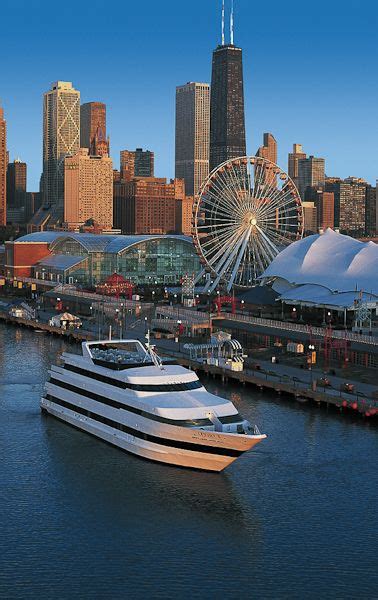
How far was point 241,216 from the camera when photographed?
100 m

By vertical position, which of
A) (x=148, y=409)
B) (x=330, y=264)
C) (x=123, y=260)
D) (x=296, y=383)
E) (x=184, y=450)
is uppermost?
(x=330, y=264)

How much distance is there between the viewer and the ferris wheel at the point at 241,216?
9862 centimetres

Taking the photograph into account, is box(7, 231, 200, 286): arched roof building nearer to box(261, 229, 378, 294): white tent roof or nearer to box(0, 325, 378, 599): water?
box(261, 229, 378, 294): white tent roof

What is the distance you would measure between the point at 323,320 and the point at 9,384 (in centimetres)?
3223

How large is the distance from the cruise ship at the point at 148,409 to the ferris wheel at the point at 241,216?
50.3 m

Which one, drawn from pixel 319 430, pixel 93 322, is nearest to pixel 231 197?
pixel 93 322

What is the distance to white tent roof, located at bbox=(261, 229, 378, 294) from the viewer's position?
84.4 metres

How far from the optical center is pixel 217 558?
31344 mm

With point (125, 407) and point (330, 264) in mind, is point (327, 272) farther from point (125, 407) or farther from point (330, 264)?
point (125, 407)

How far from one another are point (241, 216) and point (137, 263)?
29.2 meters

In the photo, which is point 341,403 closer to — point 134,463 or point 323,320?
point 134,463

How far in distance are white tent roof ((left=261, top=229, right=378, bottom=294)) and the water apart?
124ft

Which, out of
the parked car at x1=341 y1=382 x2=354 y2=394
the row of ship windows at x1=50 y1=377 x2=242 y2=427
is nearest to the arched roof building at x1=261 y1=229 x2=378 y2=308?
the parked car at x1=341 y1=382 x2=354 y2=394

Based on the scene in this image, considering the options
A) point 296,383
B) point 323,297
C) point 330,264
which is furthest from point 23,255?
point 296,383
